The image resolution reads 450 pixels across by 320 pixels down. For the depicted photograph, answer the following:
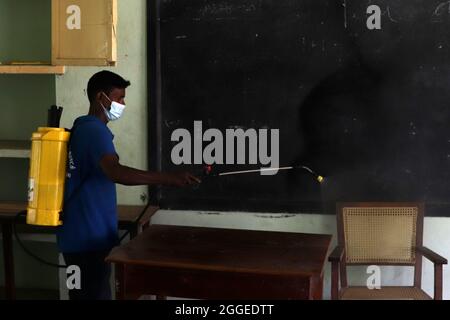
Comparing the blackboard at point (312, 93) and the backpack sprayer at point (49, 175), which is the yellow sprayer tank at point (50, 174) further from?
the blackboard at point (312, 93)

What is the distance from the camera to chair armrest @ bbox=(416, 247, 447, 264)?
2611 millimetres

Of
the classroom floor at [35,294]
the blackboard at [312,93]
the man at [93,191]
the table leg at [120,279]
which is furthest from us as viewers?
the classroom floor at [35,294]

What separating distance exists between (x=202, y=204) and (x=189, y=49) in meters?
0.92

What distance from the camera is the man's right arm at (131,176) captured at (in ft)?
7.23

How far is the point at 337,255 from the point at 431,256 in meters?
0.46

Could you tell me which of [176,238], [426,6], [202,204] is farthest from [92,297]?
[426,6]

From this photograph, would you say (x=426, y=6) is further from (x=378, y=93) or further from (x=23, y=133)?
(x=23, y=133)

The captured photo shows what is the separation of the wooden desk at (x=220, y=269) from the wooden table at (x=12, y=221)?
542 mm

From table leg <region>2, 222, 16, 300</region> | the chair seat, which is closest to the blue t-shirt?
table leg <region>2, 222, 16, 300</region>

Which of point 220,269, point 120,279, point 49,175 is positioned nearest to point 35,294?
point 49,175

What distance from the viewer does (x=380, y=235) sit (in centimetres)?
298

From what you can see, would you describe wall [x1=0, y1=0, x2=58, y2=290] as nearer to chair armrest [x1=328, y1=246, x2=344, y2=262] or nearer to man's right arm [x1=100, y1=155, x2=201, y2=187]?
man's right arm [x1=100, y1=155, x2=201, y2=187]

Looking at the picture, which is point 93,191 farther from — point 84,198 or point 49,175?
point 49,175

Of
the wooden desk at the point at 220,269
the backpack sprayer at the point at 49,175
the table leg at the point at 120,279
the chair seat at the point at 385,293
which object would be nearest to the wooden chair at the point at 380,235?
the chair seat at the point at 385,293
